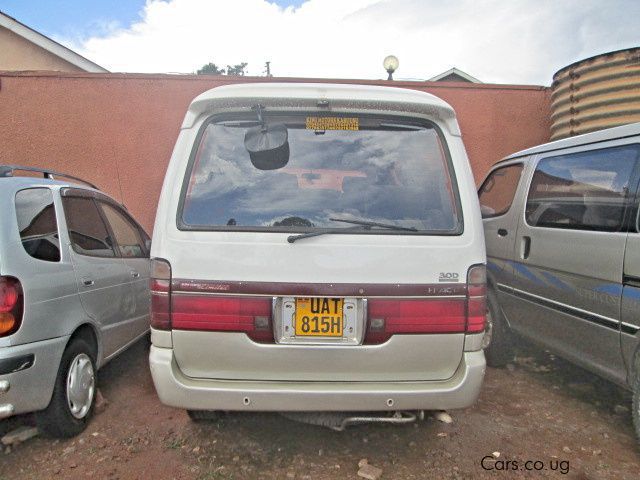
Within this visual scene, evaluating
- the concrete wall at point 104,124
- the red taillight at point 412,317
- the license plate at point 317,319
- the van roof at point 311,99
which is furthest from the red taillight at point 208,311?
the concrete wall at point 104,124

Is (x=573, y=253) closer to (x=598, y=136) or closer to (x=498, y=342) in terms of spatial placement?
(x=598, y=136)

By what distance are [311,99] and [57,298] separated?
1.89m

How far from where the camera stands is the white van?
2.16m

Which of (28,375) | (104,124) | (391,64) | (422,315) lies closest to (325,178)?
(422,315)

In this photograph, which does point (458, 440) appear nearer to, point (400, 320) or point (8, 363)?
point (400, 320)

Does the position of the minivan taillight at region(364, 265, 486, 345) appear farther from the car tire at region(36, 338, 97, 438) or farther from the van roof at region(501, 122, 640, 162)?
the car tire at region(36, 338, 97, 438)

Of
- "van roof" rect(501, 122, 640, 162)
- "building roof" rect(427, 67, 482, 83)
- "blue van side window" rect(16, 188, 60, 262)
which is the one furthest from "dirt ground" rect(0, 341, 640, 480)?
"building roof" rect(427, 67, 482, 83)

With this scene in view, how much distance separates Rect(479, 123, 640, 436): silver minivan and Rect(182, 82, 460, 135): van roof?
1.50m

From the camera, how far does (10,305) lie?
8.11 ft

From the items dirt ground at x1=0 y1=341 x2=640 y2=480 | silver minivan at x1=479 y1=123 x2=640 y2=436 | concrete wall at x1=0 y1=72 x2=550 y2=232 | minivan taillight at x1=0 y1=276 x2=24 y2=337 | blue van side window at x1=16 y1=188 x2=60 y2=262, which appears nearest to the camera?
minivan taillight at x1=0 y1=276 x2=24 y2=337

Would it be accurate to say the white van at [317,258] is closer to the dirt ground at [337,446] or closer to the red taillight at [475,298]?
the red taillight at [475,298]

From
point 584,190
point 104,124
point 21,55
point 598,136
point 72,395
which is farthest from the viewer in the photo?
point 21,55

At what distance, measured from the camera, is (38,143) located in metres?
6.46

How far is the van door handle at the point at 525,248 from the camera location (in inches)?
155
